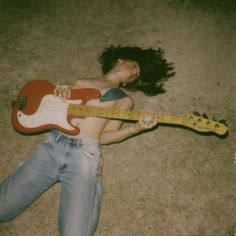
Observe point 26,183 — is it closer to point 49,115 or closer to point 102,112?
point 49,115

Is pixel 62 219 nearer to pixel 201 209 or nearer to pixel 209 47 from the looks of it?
pixel 201 209

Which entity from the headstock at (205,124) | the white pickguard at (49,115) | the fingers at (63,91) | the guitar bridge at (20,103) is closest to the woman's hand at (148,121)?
the headstock at (205,124)

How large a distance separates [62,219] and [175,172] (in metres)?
0.92

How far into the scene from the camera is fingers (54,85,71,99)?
2.06 m

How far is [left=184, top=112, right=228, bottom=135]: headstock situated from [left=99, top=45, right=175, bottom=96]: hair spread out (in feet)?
2.47

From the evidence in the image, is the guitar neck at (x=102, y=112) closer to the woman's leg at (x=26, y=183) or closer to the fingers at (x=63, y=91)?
the fingers at (x=63, y=91)

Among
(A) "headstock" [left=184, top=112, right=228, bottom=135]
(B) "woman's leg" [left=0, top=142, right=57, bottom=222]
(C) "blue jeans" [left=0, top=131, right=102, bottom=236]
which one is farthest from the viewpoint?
(B) "woman's leg" [left=0, top=142, right=57, bottom=222]

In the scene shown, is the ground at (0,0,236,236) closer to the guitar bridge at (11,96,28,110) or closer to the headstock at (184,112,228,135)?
the guitar bridge at (11,96,28,110)

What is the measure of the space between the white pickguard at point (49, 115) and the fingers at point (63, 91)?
0.03 meters

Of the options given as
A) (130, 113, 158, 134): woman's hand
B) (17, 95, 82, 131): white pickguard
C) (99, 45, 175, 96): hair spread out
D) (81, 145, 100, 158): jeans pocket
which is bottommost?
(81, 145, 100, 158): jeans pocket

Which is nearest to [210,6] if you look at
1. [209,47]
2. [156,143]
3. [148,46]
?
[209,47]

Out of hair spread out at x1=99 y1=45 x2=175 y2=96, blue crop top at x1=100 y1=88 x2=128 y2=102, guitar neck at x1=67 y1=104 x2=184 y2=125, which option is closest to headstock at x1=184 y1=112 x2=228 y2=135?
guitar neck at x1=67 y1=104 x2=184 y2=125

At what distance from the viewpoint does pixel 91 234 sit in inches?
70.2

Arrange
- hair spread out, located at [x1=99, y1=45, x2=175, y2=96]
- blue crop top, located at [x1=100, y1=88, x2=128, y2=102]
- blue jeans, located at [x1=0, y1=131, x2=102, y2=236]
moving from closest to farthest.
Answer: blue jeans, located at [x1=0, y1=131, x2=102, y2=236] → blue crop top, located at [x1=100, y1=88, x2=128, y2=102] → hair spread out, located at [x1=99, y1=45, x2=175, y2=96]
